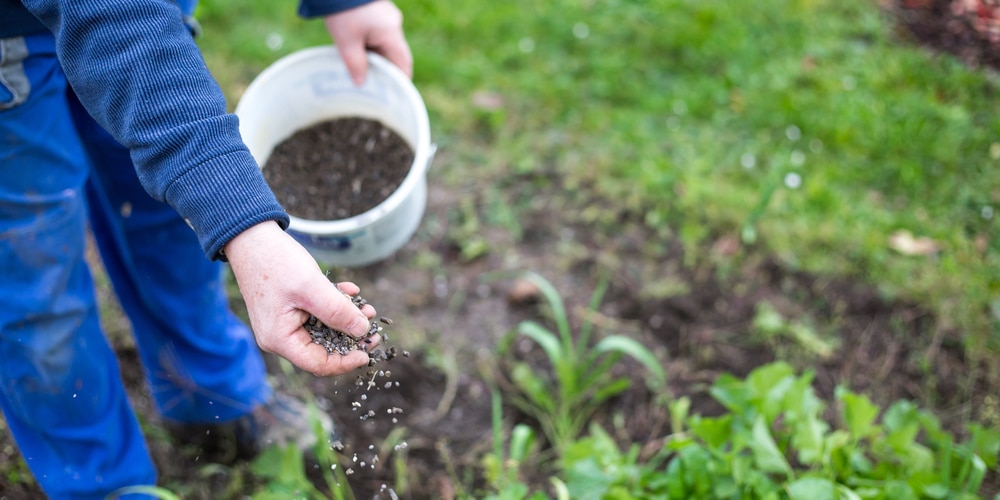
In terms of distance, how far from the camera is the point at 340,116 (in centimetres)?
195

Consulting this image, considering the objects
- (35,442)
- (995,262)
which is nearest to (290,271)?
(35,442)

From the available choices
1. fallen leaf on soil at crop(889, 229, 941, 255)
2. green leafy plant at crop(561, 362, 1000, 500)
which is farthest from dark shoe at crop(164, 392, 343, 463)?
fallen leaf on soil at crop(889, 229, 941, 255)

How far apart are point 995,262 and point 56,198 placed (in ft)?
8.82

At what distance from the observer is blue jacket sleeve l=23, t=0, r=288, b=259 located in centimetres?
105

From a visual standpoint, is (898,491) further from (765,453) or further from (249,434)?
(249,434)

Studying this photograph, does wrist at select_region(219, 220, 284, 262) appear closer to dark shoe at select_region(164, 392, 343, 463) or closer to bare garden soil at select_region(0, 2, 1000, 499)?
bare garden soil at select_region(0, 2, 1000, 499)

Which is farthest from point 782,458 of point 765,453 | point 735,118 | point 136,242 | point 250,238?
point 735,118

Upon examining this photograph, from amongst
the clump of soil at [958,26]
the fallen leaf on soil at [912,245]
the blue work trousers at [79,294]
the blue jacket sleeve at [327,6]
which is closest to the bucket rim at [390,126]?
the blue jacket sleeve at [327,6]

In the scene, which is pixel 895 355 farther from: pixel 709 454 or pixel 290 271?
pixel 290 271

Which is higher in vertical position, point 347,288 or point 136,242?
point 347,288

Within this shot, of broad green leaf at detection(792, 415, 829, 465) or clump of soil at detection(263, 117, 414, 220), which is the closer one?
broad green leaf at detection(792, 415, 829, 465)

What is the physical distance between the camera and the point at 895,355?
228 centimetres

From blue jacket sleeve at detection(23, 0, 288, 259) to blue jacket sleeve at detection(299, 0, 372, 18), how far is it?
0.59 m

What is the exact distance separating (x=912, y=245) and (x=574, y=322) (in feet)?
3.93
